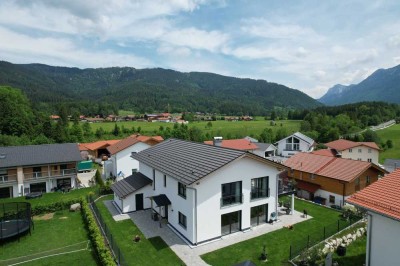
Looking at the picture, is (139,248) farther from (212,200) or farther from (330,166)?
(330,166)

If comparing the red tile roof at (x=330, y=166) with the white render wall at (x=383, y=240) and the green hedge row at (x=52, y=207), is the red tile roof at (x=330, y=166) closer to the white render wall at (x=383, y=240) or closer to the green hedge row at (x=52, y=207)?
the white render wall at (x=383, y=240)

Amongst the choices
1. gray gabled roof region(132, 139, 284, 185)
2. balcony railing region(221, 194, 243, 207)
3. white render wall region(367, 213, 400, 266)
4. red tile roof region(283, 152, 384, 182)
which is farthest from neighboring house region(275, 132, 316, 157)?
white render wall region(367, 213, 400, 266)

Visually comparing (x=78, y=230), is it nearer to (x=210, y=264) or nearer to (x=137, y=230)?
(x=137, y=230)

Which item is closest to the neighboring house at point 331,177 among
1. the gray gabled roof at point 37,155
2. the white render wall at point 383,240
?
the white render wall at point 383,240

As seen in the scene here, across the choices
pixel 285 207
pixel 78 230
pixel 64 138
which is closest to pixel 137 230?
pixel 78 230

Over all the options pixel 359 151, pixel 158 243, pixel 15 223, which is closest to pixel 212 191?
pixel 158 243

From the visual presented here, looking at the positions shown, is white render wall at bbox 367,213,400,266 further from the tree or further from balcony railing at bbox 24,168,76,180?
the tree
